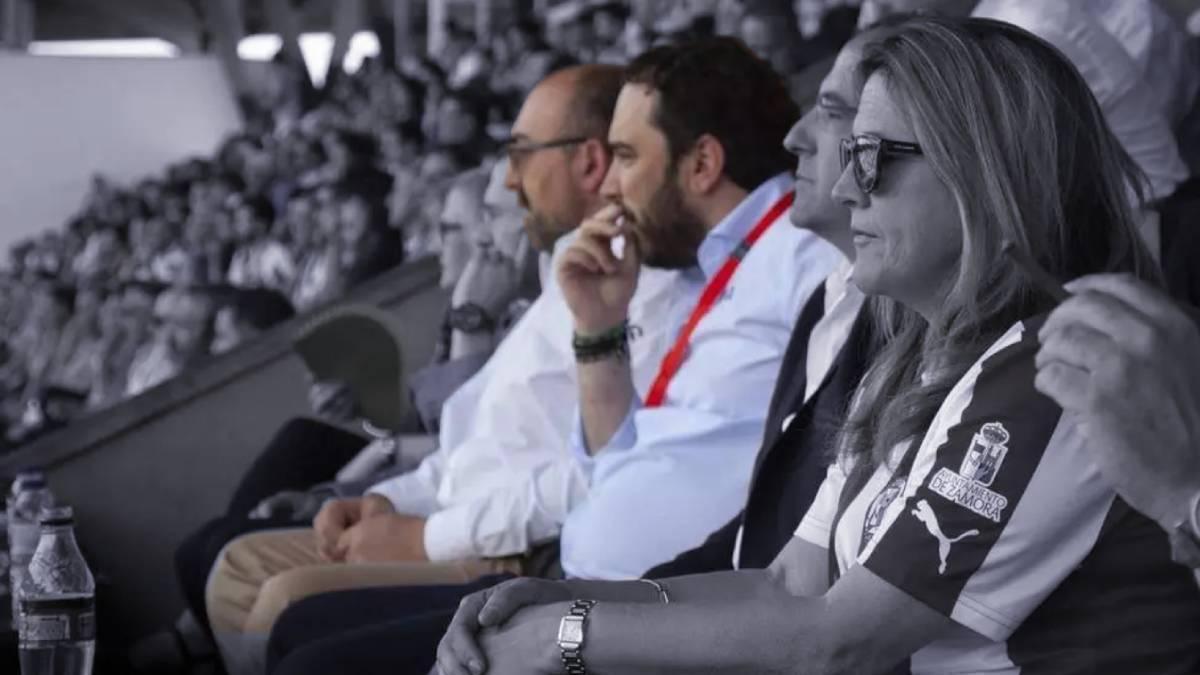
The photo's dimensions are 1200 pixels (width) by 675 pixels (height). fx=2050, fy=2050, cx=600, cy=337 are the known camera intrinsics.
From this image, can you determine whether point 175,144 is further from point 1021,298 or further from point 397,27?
point 1021,298

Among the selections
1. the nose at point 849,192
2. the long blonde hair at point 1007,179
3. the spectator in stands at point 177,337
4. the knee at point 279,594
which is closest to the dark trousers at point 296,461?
the knee at point 279,594

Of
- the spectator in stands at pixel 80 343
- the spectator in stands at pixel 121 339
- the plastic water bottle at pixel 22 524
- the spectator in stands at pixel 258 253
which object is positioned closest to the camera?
the plastic water bottle at pixel 22 524

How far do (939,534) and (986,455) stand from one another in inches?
2.8

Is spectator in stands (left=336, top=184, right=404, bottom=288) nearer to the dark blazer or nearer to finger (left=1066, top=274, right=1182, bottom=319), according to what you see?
the dark blazer

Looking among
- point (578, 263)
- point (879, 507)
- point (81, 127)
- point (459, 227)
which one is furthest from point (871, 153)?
point (81, 127)

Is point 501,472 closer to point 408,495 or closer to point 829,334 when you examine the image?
point 408,495

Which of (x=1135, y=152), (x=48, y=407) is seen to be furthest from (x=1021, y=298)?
(x=48, y=407)

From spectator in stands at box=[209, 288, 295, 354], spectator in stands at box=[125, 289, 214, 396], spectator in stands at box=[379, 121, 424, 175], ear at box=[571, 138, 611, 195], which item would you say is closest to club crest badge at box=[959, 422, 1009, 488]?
ear at box=[571, 138, 611, 195]

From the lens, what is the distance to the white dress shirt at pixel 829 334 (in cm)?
242

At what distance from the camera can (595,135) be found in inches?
145

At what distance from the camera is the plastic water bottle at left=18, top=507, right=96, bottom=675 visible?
2412mm

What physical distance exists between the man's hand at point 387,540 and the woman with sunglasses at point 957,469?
4.58ft

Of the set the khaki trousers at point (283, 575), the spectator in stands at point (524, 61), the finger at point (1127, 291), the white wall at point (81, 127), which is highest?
the finger at point (1127, 291)

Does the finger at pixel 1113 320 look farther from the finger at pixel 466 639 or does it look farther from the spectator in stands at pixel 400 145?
the spectator in stands at pixel 400 145
